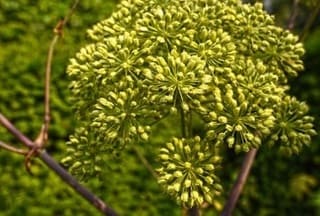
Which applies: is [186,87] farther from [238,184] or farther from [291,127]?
[238,184]

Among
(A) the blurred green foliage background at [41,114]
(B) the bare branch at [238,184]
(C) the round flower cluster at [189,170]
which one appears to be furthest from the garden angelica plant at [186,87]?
(A) the blurred green foliage background at [41,114]

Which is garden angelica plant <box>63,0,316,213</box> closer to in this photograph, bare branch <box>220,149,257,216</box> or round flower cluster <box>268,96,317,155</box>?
round flower cluster <box>268,96,317,155</box>

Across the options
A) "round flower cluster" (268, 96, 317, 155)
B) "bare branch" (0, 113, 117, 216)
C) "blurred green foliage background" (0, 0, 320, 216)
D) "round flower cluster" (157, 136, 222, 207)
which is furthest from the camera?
"blurred green foliage background" (0, 0, 320, 216)

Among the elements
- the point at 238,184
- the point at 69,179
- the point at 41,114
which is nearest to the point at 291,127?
the point at 238,184

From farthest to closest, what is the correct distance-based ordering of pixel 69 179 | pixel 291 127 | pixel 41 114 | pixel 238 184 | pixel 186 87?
pixel 41 114
pixel 238 184
pixel 69 179
pixel 291 127
pixel 186 87

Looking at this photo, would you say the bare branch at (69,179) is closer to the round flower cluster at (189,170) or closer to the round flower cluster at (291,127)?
the round flower cluster at (189,170)

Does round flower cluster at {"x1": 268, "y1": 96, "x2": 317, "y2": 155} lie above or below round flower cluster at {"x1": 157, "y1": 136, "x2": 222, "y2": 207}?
above

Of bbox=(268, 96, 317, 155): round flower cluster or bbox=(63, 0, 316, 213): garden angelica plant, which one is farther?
bbox=(268, 96, 317, 155): round flower cluster

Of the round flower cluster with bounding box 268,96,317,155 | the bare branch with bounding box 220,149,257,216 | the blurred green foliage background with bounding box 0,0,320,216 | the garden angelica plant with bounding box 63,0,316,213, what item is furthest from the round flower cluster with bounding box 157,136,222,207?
the blurred green foliage background with bounding box 0,0,320,216
